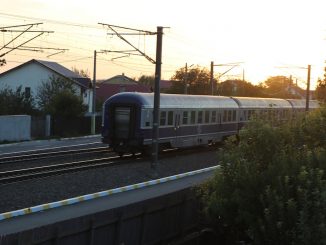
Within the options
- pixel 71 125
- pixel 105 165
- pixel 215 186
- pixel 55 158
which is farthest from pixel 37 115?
pixel 215 186

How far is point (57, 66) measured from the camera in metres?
80.9

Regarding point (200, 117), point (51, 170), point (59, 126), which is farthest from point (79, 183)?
point (59, 126)

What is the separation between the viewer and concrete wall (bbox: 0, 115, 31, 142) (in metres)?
35.9

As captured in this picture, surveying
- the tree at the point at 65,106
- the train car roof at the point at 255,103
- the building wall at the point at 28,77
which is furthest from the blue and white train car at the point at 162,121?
the building wall at the point at 28,77

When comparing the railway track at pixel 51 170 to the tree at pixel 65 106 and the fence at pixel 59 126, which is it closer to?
the fence at pixel 59 126

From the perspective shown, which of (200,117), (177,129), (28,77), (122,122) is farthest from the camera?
(28,77)

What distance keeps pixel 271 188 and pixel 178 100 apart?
20900 millimetres

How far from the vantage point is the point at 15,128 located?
3688cm

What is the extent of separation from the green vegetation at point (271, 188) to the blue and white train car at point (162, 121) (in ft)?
52.1

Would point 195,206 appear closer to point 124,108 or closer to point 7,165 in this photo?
point 7,165

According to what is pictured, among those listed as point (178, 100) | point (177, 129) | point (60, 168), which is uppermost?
point (178, 100)

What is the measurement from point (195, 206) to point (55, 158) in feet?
52.6

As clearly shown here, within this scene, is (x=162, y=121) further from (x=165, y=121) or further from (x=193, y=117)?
(x=193, y=117)

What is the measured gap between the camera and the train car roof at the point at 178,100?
25692mm
